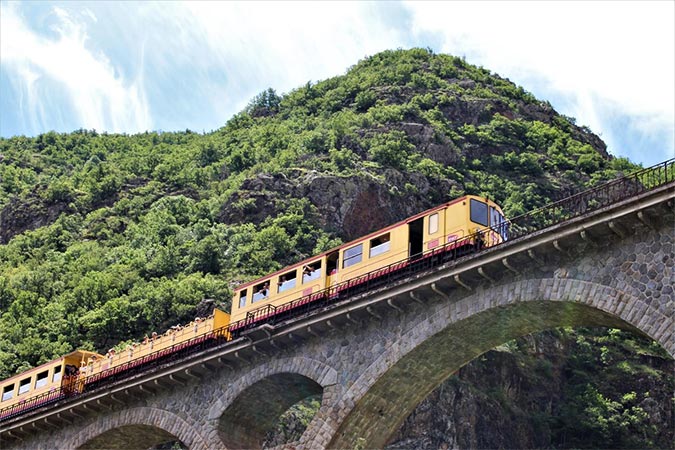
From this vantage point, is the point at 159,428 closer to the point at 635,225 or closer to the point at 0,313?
the point at 635,225

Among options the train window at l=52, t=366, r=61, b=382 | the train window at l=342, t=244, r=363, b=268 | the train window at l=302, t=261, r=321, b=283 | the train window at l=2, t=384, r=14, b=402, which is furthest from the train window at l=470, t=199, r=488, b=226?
the train window at l=2, t=384, r=14, b=402

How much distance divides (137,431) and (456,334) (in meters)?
17.9

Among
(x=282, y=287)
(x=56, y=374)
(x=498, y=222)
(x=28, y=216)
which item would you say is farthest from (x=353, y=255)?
Result: (x=28, y=216)

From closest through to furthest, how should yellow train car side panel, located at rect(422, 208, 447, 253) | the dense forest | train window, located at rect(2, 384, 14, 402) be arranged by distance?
1. yellow train car side panel, located at rect(422, 208, 447, 253)
2. train window, located at rect(2, 384, 14, 402)
3. the dense forest

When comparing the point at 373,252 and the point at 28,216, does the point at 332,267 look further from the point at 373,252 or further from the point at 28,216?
the point at 28,216

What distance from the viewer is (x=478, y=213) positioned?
128 feet

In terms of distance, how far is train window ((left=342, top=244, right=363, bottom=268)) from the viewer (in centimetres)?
4191

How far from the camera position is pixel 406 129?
9656 cm

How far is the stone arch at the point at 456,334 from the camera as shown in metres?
33.5

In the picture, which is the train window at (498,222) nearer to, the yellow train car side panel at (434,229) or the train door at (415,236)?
the yellow train car side panel at (434,229)

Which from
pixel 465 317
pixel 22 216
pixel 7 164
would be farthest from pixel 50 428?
pixel 7 164

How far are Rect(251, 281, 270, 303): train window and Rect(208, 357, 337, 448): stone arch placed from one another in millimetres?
3899

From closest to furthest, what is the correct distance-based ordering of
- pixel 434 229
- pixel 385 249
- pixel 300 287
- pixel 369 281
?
1. pixel 434 229
2. pixel 369 281
3. pixel 385 249
4. pixel 300 287

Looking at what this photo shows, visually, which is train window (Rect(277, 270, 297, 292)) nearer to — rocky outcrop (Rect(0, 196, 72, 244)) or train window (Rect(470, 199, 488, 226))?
train window (Rect(470, 199, 488, 226))
